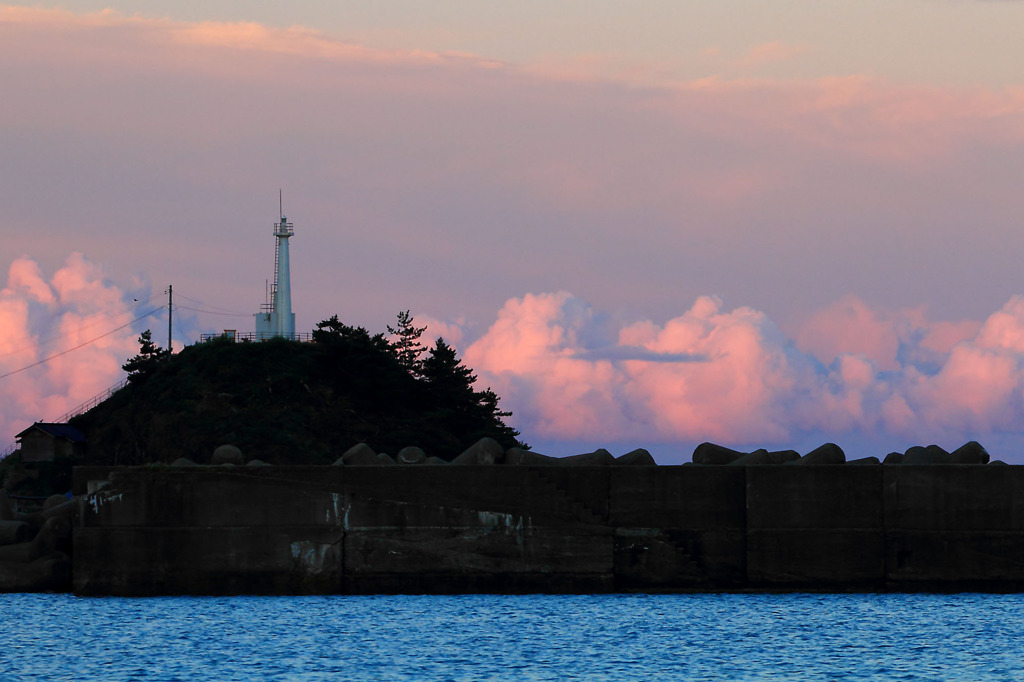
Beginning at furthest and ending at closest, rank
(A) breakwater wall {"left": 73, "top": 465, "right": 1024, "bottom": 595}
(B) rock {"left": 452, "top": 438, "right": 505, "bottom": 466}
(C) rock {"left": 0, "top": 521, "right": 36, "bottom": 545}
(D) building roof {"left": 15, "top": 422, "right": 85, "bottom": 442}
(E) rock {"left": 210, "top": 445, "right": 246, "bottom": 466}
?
(D) building roof {"left": 15, "top": 422, "right": 85, "bottom": 442} < (C) rock {"left": 0, "top": 521, "right": 36, "bottom": 545} < (E) rock {"left": 210, "top": 445, "right": 246, "bottom": 466} < (B) rock {"left": 452, "top": 438, "right": 505, "bottom": 466} < (A) breakwater wall {"left": 73, "top": 465, "right": 1024, "bottom": 595}

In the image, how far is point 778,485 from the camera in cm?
3375

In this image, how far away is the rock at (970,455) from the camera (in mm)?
35219

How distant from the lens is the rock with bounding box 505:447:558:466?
115 feet

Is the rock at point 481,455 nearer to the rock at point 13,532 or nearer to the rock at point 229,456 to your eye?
the rock at point 229,456

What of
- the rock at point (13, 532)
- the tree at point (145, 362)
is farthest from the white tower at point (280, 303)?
the rock at point (13, 532)

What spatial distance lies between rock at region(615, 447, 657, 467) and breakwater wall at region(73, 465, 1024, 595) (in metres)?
1.15

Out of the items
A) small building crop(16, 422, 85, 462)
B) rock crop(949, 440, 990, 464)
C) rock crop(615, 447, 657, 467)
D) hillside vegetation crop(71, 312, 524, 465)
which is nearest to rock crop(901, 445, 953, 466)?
rock crop(949, 440, 990, 464)

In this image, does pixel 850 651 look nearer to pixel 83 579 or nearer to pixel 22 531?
pixel 83 579

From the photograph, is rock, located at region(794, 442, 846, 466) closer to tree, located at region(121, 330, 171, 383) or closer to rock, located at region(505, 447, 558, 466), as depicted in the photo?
rock, located at region(505, 447, 558, 466)

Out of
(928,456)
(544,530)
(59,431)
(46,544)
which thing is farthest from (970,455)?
(59,431)

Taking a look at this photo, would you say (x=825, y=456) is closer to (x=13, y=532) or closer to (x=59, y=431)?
(x=13, y=532)

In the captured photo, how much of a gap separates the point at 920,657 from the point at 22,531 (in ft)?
79.6

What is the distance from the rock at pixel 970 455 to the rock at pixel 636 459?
7.91 metres

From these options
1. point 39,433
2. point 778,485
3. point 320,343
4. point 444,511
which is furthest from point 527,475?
point 39,433
